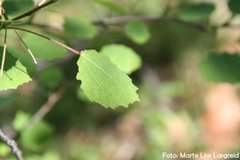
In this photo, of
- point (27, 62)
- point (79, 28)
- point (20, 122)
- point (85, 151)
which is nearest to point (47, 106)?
point (20, 122)

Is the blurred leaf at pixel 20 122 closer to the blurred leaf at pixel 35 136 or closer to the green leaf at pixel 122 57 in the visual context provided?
the blurred leaf at pixel 35 136

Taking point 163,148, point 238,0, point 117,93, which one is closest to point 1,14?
point 117,93

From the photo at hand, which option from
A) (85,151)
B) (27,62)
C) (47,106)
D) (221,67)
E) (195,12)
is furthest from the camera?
(85,151)

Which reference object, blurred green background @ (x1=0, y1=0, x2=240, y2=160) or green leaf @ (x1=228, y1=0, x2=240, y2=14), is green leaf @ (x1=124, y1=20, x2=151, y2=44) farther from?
blurred green background @ (x1=0, y1=0, x2=240, y2=160)

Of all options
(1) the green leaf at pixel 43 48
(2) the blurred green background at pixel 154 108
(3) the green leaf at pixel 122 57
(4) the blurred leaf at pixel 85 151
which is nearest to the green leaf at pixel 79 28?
(3) the green leaf at pixel 122 57

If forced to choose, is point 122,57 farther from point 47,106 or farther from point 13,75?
point 13,75
